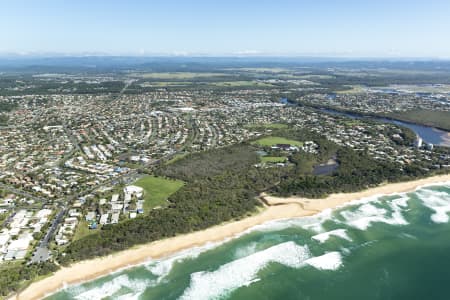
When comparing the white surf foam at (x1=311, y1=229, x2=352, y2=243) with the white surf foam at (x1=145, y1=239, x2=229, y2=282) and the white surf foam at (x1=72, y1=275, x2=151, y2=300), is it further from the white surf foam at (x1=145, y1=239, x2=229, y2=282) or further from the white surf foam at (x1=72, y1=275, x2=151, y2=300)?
the white surf foam at (x1=72, y1=275, x2=151, y2=300)

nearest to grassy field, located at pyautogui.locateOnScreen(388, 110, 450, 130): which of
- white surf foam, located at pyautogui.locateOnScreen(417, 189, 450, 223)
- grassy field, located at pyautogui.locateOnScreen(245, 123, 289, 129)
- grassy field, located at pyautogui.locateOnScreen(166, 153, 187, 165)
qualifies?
grassy field, located at pyautogui.locateOnScreen(245, 123, 289, 129)

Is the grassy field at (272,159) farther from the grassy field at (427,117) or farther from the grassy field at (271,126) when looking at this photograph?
the grassy field at (427,117)

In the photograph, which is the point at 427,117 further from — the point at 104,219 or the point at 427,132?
the point at 104,219

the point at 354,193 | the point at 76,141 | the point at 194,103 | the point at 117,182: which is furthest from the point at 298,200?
the point at 194,103

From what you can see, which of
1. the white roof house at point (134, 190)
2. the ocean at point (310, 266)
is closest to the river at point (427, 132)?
the ocean at point (310, 266)

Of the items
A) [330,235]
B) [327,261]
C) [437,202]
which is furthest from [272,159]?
[327,261]
